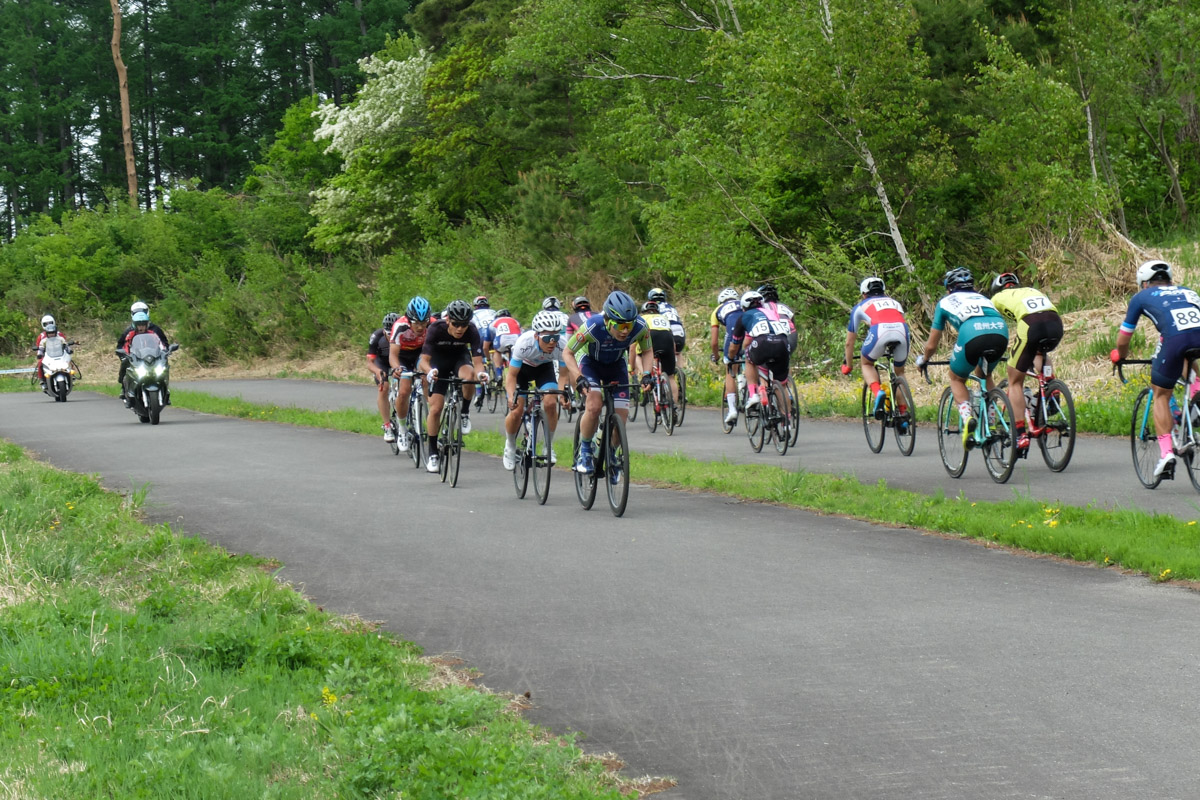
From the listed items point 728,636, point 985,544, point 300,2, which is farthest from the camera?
point 300,2

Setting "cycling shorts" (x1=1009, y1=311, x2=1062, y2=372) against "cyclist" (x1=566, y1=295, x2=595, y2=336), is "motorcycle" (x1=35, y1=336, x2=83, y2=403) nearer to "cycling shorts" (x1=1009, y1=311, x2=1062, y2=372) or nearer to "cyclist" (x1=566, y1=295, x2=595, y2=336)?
"cyclist" (x1=566, y1=295, x2=595, y2=336)

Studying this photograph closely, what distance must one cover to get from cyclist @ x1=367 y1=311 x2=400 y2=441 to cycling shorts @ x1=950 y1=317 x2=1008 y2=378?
7.57 metres

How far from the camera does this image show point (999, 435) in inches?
488

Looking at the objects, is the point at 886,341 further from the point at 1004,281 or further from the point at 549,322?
the point at 549,322

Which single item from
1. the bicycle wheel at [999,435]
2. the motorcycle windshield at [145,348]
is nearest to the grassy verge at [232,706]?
the bicycle wheel at [999,435]

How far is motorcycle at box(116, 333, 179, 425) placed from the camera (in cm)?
2486

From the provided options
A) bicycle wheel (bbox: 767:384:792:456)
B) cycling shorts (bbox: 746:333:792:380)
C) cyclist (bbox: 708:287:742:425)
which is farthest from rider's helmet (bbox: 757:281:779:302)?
bicycle wheel (bbox: 767:384:792:456)

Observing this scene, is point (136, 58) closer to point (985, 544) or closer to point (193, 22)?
point (193, 22)

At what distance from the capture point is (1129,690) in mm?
5742

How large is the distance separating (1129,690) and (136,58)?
7851cm

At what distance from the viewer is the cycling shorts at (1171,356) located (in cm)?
1072

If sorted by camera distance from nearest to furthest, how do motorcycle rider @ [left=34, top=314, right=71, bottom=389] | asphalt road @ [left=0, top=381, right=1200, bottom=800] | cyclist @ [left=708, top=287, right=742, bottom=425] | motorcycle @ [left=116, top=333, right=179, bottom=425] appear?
1. asphalt road @ [left=0, top=381, right=1200, bottom=800]
2. cyclist @ [left=708, top=287, right=742, bottom=425]
3. motorcycle @ [left=116, top=333, right=179, bottom=425]
4. motorcycle rider @ [left=34, top=314, right=71, bottom=389]

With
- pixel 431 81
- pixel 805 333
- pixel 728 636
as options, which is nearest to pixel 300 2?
pixel 431 81

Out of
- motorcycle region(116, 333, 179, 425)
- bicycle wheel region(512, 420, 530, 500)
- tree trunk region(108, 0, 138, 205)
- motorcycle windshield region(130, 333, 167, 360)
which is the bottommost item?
bicycle wheel region(512, 420, 530, 500)
